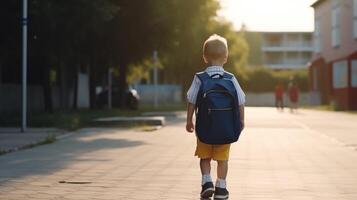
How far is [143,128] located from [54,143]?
619 centimetres

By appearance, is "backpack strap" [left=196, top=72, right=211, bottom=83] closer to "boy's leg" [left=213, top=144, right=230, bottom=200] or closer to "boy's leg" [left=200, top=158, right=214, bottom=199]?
"boy's leg" [left=213, top=144, right=230, bottom=200]

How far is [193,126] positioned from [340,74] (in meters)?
40.7

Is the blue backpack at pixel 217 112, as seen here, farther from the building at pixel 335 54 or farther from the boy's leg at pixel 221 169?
the building at pixel 335 54

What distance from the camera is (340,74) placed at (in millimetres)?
47594

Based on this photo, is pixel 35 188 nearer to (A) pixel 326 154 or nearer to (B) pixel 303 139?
(A) pixel 326 154

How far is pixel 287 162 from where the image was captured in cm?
1316

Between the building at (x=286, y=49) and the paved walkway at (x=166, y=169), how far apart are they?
11488 centimetres

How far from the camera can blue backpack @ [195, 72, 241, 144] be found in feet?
25.6

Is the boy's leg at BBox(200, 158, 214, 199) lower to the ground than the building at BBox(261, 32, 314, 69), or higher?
lower

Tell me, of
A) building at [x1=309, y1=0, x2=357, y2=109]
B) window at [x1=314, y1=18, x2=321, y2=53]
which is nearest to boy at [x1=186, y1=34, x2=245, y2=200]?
building at [x1=309, y1=0, x2=357, y2=109]

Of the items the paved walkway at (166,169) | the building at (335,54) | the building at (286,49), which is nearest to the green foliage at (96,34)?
the paved walkway at (166,169)

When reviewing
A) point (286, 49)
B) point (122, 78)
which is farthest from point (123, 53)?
point (286, 49)

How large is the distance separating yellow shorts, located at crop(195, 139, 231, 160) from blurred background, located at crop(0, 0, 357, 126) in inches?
521

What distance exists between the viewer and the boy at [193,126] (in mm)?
7961
